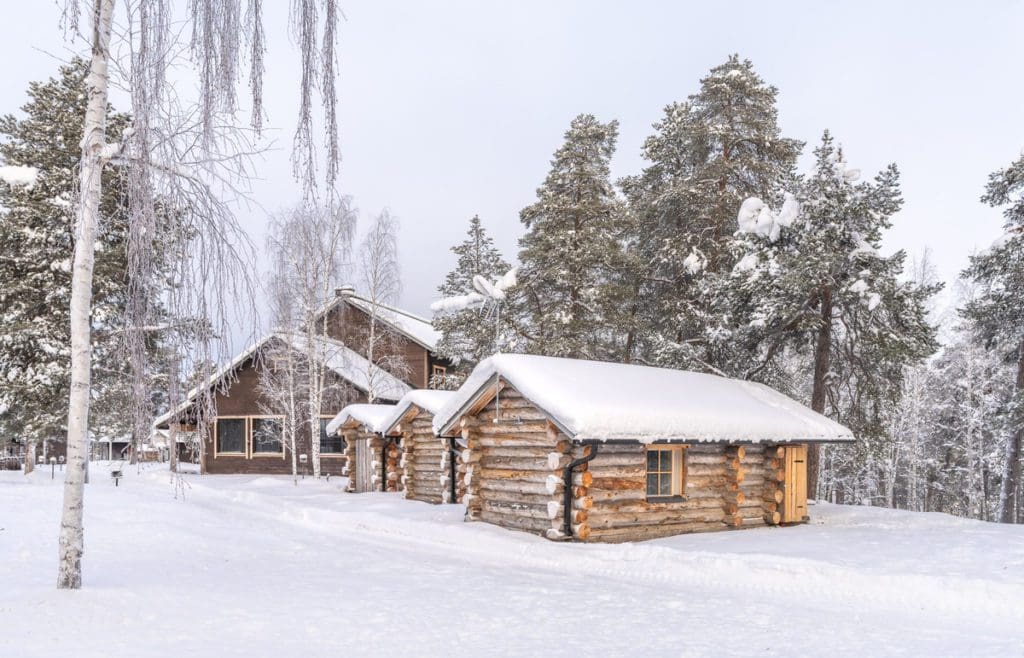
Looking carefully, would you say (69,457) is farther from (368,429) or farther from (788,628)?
(368,429)

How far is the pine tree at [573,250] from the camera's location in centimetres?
2414

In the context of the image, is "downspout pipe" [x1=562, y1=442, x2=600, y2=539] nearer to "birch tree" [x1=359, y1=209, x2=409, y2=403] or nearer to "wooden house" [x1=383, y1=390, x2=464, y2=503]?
"wooden house" [x1=383, y1=390, x2=464, y2=503]

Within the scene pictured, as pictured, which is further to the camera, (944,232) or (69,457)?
(944,232)

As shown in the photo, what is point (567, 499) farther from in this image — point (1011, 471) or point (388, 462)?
point (1011, 471)

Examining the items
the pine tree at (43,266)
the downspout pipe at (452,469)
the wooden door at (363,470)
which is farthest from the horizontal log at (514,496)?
the pine tree at (43,266)

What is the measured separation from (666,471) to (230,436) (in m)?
24.6

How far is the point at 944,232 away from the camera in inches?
1918

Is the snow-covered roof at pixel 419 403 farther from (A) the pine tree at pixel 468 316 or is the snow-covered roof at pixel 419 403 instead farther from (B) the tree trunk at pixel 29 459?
(B) the tree trunk at pixel 29 459

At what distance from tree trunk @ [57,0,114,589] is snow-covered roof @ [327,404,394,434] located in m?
15.0

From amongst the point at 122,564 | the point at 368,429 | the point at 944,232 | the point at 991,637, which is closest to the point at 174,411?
the point at 122,564

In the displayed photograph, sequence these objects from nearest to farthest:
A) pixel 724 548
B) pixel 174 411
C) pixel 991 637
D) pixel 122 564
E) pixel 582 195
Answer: pixel 174 411 → pixel 991 637 → pixel 122 564 → pixel 724 548 → pixel 582 195

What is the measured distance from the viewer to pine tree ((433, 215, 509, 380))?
83.4 ft

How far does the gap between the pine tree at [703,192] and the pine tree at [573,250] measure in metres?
1.23

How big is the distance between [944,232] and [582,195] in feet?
118
